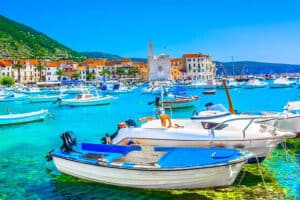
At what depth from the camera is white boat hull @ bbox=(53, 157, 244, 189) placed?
11102 mm

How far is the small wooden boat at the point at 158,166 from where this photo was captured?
11.1 metres

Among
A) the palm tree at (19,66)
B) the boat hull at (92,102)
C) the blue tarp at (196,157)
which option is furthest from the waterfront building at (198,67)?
the blue tarp at (196,157)

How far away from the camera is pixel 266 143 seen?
13.3m

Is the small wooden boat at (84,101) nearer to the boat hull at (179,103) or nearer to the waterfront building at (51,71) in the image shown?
the boat hull at (179,103)

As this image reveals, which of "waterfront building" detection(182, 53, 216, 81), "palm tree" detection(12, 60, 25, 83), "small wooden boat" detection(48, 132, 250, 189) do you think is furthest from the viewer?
"waterfront building" detection(182, 53, 216, 81)

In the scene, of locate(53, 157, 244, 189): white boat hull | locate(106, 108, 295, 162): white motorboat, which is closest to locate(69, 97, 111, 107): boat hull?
locate(106, 108, 295, 162): white motorboat

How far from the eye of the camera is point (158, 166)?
37.5 ft

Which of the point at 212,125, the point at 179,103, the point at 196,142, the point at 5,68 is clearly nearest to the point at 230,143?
the point at 212,125

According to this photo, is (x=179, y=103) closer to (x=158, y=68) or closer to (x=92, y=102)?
(x=92, y=102)

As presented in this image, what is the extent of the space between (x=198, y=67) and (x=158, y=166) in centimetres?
15156

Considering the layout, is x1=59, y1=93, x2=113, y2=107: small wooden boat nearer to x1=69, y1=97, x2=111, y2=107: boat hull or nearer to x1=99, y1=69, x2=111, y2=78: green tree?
x1=69, y1=97, x2=111, y2=107: boat hull

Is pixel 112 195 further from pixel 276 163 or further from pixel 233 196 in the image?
pixel 276 163

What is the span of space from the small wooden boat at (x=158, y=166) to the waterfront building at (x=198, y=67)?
148 metres

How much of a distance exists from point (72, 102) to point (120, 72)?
383ft
